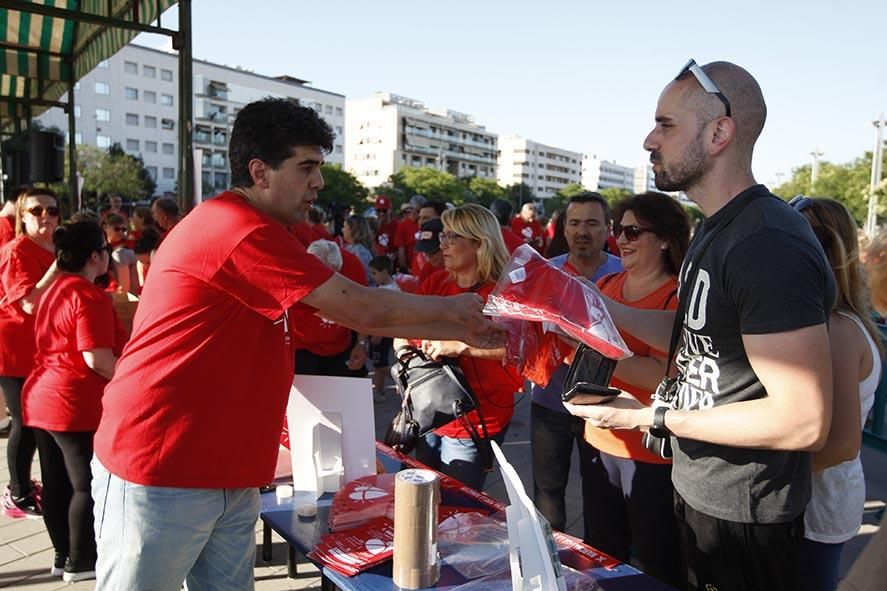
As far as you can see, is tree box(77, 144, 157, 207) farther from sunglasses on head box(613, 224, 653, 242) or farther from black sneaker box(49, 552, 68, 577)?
sunglasses on head box(613, 224, 653, 242)

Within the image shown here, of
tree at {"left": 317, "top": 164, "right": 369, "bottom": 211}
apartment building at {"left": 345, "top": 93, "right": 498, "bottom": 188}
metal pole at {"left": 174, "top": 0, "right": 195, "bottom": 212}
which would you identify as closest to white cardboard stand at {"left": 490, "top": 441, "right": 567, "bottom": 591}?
metal pole at {"left": 174, "top": 0, "right": 195, "bottom": 212}

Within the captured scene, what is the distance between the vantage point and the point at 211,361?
178cm

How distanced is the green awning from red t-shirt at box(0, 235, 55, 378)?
1.98 m

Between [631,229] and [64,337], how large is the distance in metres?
2.79

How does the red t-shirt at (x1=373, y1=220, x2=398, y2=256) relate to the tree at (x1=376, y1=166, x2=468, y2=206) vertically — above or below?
below

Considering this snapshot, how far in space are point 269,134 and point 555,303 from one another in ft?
3.20

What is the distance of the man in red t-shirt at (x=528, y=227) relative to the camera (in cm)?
958

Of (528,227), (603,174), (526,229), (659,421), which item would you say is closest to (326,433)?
(659,421)

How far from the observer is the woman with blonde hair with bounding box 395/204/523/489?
2906 mm

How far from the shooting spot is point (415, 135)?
105 m

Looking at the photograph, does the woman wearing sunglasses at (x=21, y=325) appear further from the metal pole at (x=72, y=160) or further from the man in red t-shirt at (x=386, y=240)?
the metal pole at (x=72, y=160)

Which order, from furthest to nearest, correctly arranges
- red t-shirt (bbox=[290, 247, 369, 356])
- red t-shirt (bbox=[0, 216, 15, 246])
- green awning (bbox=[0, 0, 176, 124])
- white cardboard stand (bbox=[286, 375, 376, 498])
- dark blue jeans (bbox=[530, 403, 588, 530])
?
green awning (bbox=[0, 0, 176, 124]), red t-shirt (bbox=[0, 216, 15, 246]), red t-shirt (bbox=[290, 247, 369, 356]), dark blue jeans (bbox=[530, 403, 588, 530]), white cardboard stand (bbox=[286, 375, 376, 498])

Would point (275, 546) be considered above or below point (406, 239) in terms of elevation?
below

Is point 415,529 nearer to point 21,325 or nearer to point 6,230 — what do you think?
point 21,325
